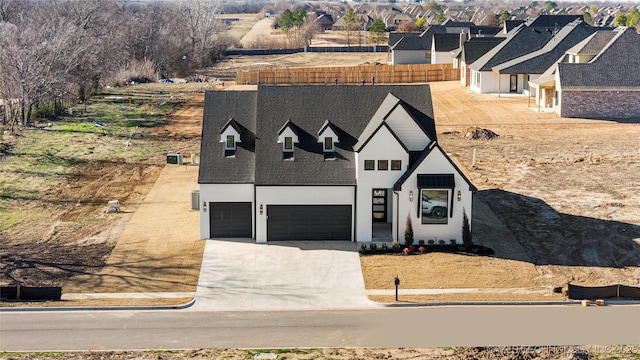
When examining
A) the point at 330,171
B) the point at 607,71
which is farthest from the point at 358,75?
the point at 330,171

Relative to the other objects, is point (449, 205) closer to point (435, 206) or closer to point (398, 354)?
point (435, 206)

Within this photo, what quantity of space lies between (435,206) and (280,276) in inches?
307

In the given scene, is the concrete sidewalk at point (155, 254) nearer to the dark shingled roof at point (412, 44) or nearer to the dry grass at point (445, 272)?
the dry grass at point (445, 272)

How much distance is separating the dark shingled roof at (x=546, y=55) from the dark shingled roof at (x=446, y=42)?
22013 mm

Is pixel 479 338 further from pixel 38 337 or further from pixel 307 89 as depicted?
pixel 307 89

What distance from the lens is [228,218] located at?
37.5m

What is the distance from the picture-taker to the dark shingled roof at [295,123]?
3728 centimetres

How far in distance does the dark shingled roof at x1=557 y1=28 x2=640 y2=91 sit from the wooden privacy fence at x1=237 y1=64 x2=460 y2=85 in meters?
31.7

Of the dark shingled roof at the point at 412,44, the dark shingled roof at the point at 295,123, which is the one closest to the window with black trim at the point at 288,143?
the dark shingled roof at the point at 295,123

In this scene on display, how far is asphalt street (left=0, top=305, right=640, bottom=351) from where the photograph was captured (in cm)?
2602

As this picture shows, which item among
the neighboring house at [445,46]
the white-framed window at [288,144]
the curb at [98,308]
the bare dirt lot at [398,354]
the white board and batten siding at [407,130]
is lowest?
the bare dirt lot at [398,354]

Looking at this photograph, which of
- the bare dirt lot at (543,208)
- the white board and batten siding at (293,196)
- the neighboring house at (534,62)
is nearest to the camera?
the bare dirt lot at (543,208)

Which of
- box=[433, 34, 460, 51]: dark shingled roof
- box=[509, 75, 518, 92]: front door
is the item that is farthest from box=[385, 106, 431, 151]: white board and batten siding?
box=[433, 34, 460, 51]: dark shingled roof

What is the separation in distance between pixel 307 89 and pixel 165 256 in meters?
10.9
